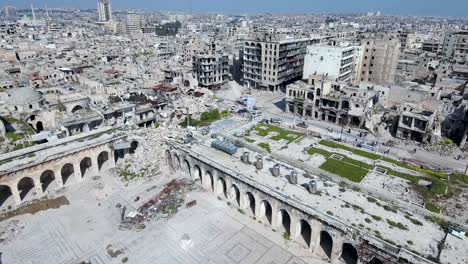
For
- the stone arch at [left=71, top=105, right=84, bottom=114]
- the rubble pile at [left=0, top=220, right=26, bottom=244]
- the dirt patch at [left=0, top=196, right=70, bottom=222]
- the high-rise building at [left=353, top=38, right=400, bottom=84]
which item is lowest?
the rubble pile at [left=0, top=220, right=26, bottom=244]

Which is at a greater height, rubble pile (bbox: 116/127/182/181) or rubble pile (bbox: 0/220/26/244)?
rubble pile (bbox: 116/127/182/181)

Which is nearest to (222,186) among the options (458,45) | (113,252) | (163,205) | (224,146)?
(224,146)

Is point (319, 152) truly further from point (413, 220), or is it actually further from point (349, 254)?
point (349, 254)

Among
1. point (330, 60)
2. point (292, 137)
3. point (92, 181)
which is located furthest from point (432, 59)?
point (92, 181)

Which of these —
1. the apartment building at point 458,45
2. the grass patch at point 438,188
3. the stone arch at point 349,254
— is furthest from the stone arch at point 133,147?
the apartment building at point 458,45

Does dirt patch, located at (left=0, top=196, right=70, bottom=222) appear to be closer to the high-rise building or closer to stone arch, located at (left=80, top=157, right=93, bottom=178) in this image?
stone arch, located at (left=80, top=157, right=93, bottom=178)

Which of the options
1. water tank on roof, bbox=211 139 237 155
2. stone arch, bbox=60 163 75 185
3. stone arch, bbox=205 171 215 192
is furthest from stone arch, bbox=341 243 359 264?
stone arch, bbox=60 163 75 185

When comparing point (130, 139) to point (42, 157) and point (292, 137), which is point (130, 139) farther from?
point (292, 137)
